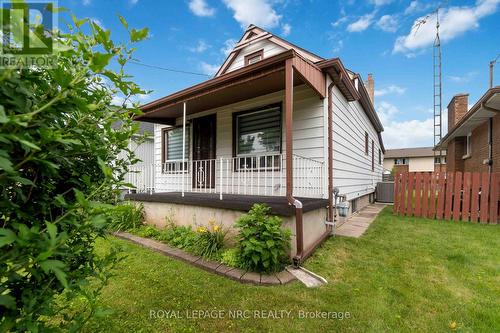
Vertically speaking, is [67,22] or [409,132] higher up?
[409,132]

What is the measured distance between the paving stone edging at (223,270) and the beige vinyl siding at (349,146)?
2.98m

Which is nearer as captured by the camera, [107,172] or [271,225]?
[107,172]

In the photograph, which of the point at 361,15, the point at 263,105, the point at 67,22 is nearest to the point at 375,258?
the point at 263,105

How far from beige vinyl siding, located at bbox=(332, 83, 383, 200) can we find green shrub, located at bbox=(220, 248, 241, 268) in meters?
2.95

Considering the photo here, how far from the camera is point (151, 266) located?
11.4ft

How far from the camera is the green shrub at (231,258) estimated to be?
11.1ft

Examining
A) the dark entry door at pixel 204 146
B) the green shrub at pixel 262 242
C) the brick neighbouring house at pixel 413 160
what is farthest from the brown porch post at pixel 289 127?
the brick neighbouring house at pixel 413 160

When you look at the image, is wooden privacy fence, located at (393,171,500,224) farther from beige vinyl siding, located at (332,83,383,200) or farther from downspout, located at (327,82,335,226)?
downspout, located at (327,82,335,226)

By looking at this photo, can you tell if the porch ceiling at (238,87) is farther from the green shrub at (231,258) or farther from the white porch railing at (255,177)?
the green shrub at (231,258)

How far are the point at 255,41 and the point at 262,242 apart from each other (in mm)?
6460

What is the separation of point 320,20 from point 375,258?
29.4 ft

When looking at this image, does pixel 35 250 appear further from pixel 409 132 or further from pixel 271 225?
pixel 409 132

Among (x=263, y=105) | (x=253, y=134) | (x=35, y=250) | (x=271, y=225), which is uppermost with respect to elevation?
(x=263, y=105)

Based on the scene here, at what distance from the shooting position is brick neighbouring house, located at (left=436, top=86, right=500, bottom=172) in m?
7.52
